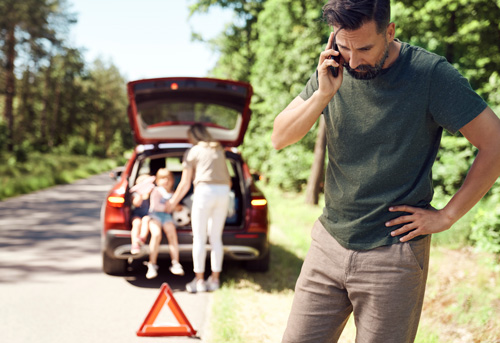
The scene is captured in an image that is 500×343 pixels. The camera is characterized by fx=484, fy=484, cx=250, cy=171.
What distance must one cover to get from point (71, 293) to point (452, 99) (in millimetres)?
4933

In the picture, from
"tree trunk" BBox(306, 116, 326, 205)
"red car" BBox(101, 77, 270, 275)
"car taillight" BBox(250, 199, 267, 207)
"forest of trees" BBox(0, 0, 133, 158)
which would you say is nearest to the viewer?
"red car" BBox(101, 77, 270, 275)

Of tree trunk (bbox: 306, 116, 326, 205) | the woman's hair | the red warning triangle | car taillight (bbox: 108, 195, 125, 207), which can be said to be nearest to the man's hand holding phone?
the red warning triangle

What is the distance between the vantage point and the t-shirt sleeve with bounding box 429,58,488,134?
174cm

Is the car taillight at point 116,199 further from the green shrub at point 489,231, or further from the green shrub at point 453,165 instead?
the green shrub at point 453,165

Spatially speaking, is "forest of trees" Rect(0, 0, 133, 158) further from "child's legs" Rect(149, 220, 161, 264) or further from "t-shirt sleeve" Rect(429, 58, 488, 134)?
"t-shirt sleeve" Rect(429, 58, 488, 134)

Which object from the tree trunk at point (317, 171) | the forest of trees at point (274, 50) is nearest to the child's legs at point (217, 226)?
the forest of trees at point (274, 50)

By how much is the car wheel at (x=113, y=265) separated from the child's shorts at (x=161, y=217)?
796mm

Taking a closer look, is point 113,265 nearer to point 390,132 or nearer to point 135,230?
point 135,230

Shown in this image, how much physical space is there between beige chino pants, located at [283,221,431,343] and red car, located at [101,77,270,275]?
3.92 meters

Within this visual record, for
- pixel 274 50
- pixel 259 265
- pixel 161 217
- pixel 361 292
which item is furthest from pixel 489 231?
pixel 274 50

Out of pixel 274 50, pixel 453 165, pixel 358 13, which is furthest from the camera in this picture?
pixel 274 50

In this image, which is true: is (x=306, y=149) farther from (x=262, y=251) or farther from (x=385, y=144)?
(x=385, y=144)

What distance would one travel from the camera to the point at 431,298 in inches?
203

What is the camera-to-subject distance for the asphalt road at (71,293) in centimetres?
436
